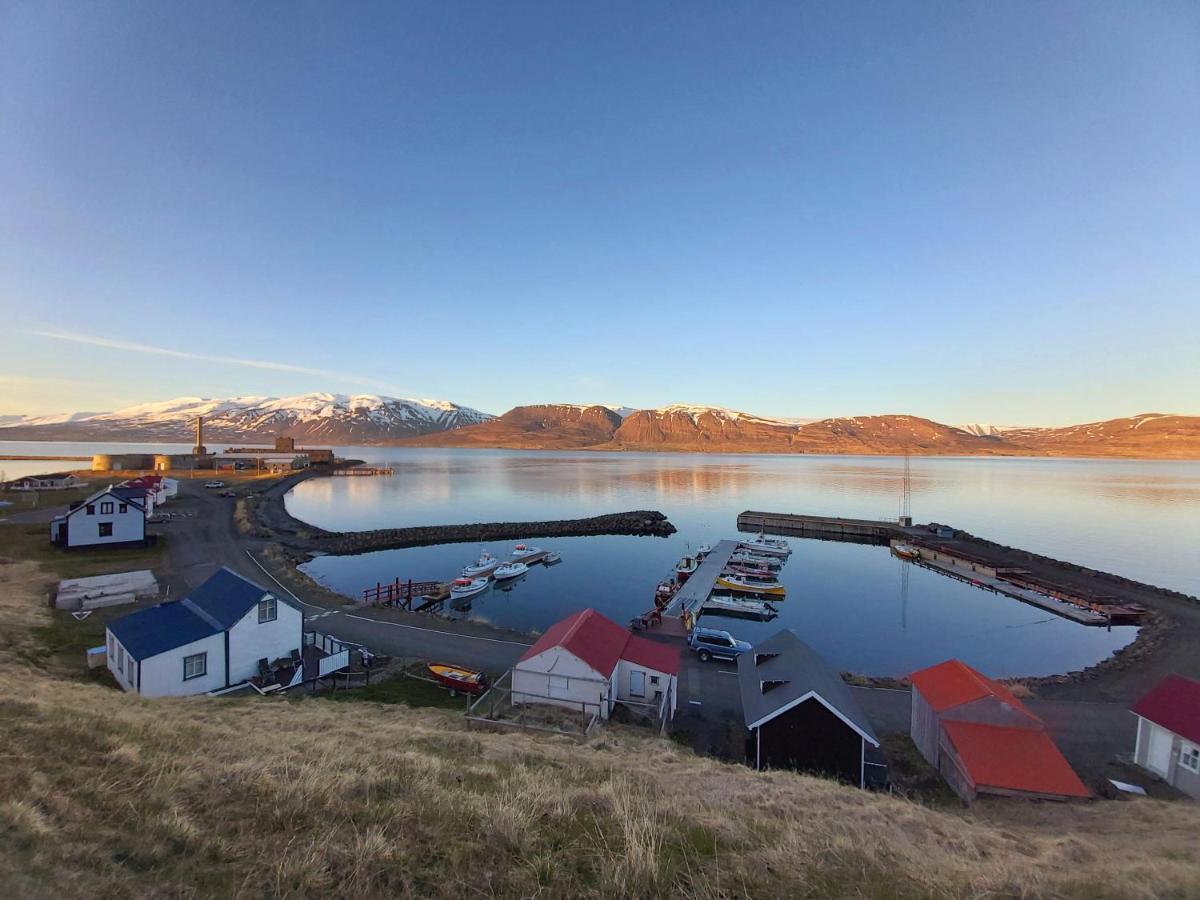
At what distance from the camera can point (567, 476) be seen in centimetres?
14075

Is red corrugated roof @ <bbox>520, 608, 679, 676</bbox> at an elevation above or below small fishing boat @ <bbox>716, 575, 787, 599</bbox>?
above

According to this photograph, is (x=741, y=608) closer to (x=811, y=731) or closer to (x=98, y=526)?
(x=811, y=731)

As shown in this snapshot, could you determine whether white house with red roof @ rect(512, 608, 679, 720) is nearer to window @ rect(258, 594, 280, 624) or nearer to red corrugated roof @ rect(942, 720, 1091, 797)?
red corrugated roof @ rect(942, 720, 1091, 797)

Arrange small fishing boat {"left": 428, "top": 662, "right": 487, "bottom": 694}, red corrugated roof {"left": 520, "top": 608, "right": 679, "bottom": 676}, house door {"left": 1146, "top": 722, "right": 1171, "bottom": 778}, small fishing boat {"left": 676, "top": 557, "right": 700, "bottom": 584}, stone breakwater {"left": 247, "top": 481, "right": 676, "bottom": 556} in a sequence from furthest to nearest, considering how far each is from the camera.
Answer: stone breakwater {"left": 247, "top": 481, "right": 676, "bottom": 556}
small fishing boat {"left": 676, "top": 557, "right": 700, "bottom": 584}
small fishing boat {"left": 428, "top": 662, "right": 487, "bottom": 694}
red corrugated roof {"left": 520, "top": 608, "right": 679, "bottom": 676}
house door {"left": 1146, "top": 722, "right": 1171, "bottom": 778}

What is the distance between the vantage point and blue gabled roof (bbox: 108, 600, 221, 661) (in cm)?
1698

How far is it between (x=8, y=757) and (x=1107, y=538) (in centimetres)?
8635

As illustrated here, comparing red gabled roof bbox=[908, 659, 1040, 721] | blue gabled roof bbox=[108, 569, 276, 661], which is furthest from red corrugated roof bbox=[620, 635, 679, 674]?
blue gabled roof bbox=[108, 569, 276, 661]

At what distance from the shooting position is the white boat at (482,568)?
1603 inches

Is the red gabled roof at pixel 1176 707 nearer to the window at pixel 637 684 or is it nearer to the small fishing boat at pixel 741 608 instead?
the window at pixel 637 684

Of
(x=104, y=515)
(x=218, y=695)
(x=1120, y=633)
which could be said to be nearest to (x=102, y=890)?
(x=218, y=695)

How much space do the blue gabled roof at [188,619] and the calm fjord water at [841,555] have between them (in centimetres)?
1551

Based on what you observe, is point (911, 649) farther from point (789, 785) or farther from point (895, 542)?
point (895, 542)

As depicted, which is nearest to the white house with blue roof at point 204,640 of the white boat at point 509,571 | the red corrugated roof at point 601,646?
the red corrugated roof at point 601,646

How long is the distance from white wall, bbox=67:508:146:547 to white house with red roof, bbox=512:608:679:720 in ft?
117
